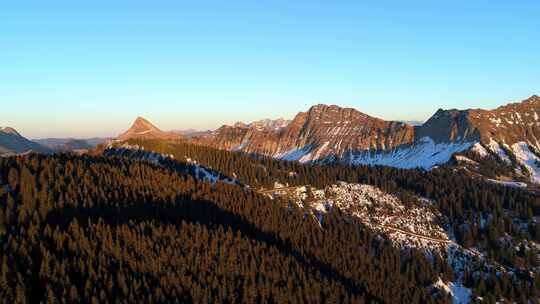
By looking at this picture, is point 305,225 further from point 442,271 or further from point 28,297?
point 28,297

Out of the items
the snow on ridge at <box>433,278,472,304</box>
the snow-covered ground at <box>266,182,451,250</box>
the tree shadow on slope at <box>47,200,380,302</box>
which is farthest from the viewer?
the snow-covered ground at <box>266,182,451,250</box>

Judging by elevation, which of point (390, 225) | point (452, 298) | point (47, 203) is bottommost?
point (452, 298)

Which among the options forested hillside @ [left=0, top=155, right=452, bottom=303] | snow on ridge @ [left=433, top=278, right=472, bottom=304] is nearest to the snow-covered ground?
forested hillside @ [left=0, top=155, right=452, bottom=303]

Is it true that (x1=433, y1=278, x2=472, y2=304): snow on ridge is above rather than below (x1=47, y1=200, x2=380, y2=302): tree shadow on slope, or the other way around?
below

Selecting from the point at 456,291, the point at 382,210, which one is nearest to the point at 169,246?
the point at 456,291

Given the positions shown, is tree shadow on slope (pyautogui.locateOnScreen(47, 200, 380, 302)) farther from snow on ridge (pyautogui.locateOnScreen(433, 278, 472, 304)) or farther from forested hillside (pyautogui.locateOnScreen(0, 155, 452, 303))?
snow on ridge (pyautogui.locateOnScreen(433, 278, 472, 304))

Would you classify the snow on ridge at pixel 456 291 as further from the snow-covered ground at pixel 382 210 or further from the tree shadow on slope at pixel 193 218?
the tree shadow on slope at pixel 193 218

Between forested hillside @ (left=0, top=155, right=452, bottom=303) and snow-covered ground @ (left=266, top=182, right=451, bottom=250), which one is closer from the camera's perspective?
forested hillside @ (left=0, top=155, right=452, bottom=303)

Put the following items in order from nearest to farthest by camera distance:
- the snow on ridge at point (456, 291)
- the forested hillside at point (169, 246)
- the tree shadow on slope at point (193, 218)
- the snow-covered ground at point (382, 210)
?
the forested hillside at point (169, 246) → the tree shadow on slope at point (193, 218) → the snow on ridge at point (456, 291) → the snow-covered ground at point (382, 210)

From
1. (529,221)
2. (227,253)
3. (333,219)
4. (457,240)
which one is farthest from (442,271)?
(227,253)

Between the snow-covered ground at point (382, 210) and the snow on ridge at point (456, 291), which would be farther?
the snow-covered ground at point (382, 210)

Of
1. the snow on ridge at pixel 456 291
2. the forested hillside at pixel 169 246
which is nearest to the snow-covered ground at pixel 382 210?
the forested hillside at pixel 169 246
